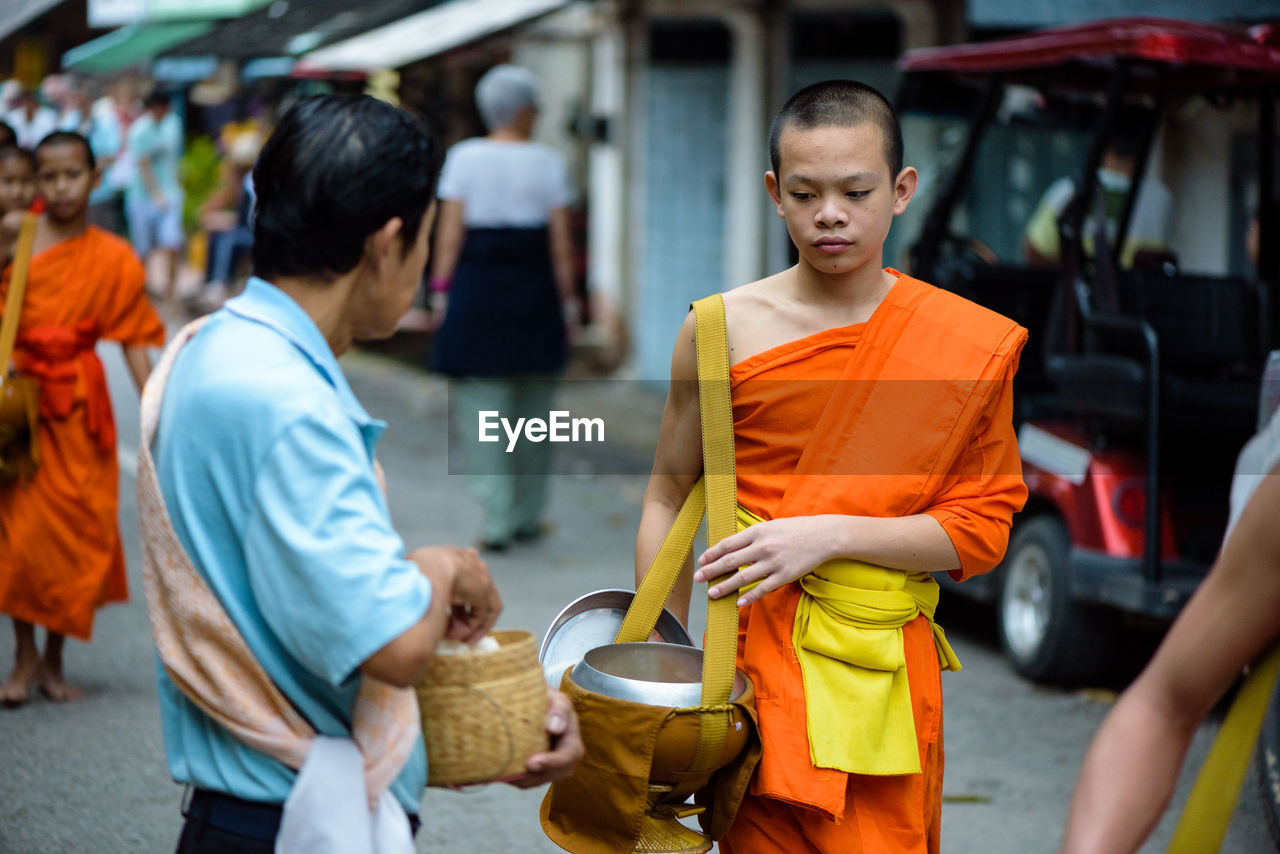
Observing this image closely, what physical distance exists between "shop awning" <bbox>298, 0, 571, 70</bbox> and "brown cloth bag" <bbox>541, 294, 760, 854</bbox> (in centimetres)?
1142

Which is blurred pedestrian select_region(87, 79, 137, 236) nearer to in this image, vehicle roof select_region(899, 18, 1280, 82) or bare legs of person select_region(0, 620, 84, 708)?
bare legs of person select_region(0, 620, 84, 708)

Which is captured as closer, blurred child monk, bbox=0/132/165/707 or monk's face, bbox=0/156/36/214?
blurred child monk, bbox=0/132/165/707

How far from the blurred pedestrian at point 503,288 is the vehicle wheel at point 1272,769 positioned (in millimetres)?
4222

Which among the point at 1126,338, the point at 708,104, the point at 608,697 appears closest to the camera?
the point at 608,697

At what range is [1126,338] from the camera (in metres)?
5.70

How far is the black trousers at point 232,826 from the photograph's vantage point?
1.93 metres

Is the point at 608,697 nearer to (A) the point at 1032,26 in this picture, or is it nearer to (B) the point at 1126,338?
(B) the point at 1126,338

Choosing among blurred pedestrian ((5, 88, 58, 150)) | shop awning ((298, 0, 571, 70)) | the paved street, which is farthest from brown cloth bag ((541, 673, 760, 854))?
blurred pedestrian ((5, 88, 58, 150))

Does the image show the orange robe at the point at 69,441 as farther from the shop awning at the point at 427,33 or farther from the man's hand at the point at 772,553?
the shop awning at the point at 427,33

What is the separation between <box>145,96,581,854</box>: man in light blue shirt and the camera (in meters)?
1.76

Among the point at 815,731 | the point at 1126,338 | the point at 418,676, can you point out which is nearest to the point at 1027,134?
the point at 1126,338

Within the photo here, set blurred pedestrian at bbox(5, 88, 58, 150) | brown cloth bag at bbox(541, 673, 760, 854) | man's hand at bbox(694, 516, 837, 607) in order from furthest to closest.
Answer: blurred pedestrian at bbox(5, 88, 58, 150), man's hand at bbox(694, 516, 837, 607), brown cloth bag at bbox(541, 673, 760, 854)

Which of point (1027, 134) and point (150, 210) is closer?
point (1027, 134)

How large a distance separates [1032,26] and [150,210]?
43.1 feet
